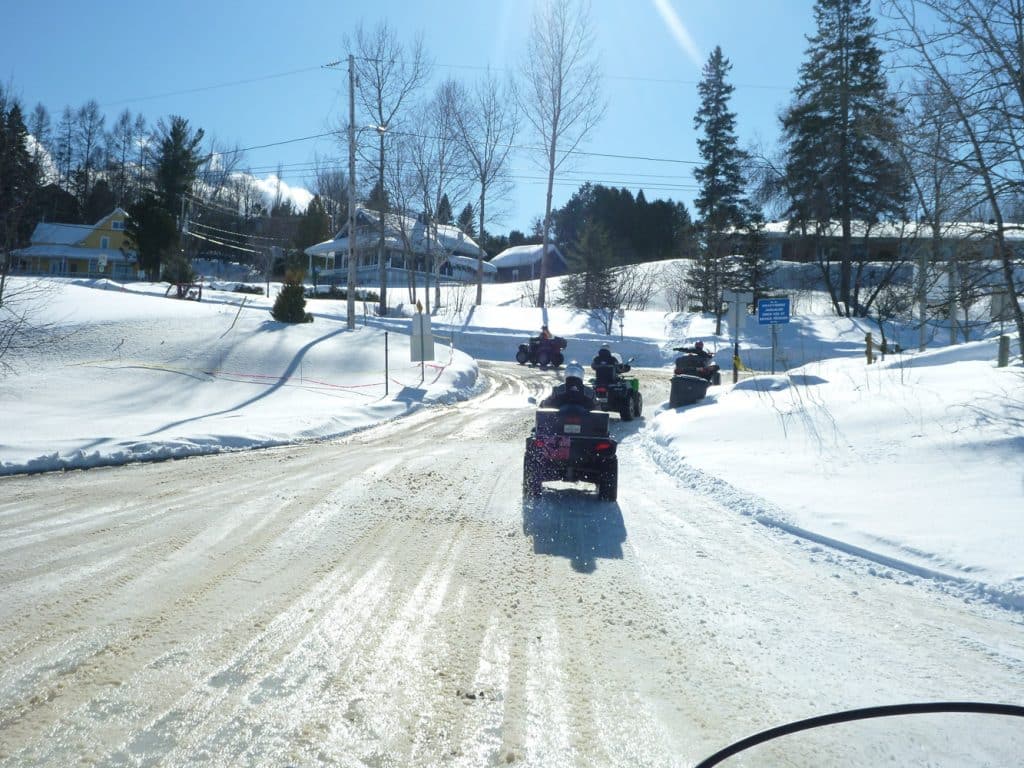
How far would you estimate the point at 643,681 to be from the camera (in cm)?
422

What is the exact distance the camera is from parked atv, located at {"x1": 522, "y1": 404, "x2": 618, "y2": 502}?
888cm

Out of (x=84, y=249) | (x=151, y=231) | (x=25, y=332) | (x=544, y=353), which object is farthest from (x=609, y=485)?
(x=84, y=249)

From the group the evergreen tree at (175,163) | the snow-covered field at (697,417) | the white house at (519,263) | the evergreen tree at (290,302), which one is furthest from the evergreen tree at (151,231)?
the white house at (519,263)

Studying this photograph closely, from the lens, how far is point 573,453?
29.0 ft

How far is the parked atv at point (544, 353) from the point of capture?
3319 cm

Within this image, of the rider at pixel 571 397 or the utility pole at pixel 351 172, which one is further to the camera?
the utility pole at pixel 351 172

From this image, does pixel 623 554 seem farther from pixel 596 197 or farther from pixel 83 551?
pixel 596 197

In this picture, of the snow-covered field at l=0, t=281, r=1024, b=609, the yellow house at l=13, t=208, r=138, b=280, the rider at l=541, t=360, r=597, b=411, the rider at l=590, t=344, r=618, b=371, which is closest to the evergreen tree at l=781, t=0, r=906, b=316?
the snow-covered field at l=0, t=281, r=1024, b=609

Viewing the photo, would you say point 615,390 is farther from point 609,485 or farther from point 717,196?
point 717,196

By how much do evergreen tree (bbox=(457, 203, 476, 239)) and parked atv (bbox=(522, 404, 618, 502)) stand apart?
4506 centimetres

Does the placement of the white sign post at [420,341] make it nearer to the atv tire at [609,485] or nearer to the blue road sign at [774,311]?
the blue road sign at [774,311]

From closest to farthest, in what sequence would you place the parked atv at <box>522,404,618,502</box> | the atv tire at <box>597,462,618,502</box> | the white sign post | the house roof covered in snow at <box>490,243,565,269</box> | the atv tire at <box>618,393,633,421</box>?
the parked atv at <box>522,404,618,502</box> < the atv tire at <box>597,462,618,502</box> < the atv tire at <box>618,393,633,421</box> < the white sign post < the house roof covered in snow at <box>490,243,565,269</box>

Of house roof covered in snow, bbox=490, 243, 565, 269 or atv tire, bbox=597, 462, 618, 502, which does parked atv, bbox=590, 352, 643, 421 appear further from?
house roof covered in snow, bbox=490, 243, 565, 269

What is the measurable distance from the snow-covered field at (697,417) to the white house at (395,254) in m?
25.1
